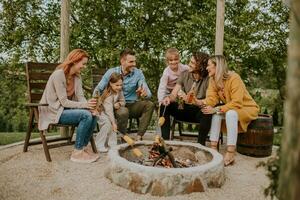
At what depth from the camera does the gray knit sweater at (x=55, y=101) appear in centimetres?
484

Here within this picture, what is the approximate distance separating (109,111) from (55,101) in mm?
810

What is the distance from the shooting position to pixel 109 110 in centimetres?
544

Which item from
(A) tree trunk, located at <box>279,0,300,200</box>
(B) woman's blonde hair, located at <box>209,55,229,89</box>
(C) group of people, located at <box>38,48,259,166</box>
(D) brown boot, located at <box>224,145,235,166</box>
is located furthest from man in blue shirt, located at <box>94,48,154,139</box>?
(A) tree trunk, located at <box>279,0,300,200</box>

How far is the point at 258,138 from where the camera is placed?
5457 mm

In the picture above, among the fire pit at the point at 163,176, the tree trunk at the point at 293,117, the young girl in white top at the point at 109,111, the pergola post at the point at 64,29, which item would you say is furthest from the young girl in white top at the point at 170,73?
the tree trunk at the point at 293,117

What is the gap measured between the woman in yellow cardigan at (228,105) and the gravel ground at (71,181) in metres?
0.42

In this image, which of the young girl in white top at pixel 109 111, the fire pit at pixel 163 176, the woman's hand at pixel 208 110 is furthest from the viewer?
the young girl in white top at pixel 109 111

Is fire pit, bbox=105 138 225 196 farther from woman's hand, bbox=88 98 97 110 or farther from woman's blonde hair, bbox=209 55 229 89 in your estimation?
woman's blonde hair, bbox=209 55 229 89

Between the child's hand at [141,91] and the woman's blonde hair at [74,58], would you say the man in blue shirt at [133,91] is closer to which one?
the child's hand at [141,91]

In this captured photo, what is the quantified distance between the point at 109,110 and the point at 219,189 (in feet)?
6.42

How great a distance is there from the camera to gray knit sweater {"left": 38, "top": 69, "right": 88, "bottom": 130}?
484cm

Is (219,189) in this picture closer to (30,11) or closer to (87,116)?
(87,116)

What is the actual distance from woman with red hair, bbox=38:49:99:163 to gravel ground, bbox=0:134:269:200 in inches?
10.6

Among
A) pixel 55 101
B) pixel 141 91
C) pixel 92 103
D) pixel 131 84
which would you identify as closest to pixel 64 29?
pixel 131 84
